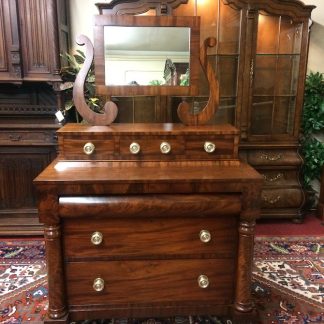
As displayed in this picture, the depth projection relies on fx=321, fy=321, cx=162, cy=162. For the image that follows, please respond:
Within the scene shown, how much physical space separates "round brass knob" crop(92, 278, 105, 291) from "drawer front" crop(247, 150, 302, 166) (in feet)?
5.63

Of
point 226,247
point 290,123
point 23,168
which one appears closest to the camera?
point 226,247

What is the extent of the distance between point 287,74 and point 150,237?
6.60 ft

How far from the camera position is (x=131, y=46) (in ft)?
5.64

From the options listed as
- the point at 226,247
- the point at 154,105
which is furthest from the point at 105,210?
the point at 154,105

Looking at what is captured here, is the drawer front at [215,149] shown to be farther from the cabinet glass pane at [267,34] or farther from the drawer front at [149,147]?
the cabinet glass pane at [267,34]

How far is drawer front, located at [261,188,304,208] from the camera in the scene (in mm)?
2768

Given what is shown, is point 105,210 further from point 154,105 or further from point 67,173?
point 154,105

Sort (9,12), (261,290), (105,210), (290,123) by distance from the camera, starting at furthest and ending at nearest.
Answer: (290,123) < (9,12) < (261,290) < (105,210)

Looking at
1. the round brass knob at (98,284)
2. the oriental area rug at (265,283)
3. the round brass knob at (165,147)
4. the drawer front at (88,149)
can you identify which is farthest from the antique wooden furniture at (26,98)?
the round brass knob at (98,284)

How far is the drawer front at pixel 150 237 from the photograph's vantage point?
1.43 meters

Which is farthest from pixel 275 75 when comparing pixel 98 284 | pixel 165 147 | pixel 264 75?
pixel 98 284

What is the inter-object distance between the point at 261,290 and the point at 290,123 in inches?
58.4

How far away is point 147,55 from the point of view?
5.77 feet

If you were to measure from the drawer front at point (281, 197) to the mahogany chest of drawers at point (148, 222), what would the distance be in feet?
4.32
